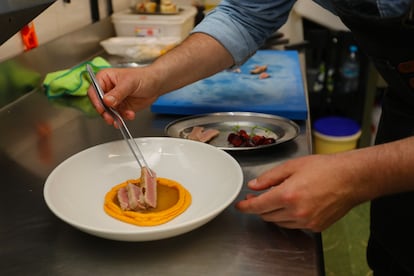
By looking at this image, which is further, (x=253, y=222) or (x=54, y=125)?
(x=54, y=125)

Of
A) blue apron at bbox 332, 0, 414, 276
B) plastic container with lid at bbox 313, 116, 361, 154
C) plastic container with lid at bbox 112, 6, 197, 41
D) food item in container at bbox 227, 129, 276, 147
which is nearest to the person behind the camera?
blue apron at bbox 332, 0, 414, 276

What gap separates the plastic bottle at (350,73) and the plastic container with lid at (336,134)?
0.49 ft

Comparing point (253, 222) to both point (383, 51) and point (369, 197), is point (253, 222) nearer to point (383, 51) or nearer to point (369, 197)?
point (369, 197)

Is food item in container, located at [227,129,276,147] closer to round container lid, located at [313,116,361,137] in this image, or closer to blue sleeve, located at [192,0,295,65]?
blue sleeve, located at [192,0,295,65]

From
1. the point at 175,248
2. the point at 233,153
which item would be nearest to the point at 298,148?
the point at 233,153

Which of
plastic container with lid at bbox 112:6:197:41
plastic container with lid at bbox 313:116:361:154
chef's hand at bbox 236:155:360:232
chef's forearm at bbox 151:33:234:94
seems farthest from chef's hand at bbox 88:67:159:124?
plastic container with lid at bbox 313:116:361:154

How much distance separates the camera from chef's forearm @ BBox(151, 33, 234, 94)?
0.85 metres

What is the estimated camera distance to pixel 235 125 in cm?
93

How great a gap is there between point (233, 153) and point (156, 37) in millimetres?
911

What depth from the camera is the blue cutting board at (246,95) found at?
3.23ft

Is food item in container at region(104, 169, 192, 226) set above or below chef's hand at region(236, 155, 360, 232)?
below

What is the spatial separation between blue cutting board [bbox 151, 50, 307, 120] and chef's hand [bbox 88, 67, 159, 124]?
6.0 inches

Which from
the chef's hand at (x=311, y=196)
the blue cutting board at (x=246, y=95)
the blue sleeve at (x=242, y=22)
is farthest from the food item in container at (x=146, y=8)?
the chef's hand at (x=311, y=196)

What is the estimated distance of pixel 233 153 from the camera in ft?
2.64
